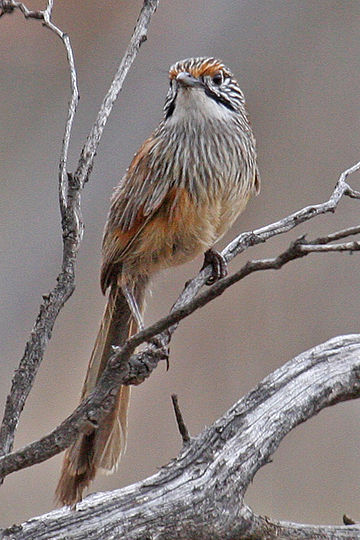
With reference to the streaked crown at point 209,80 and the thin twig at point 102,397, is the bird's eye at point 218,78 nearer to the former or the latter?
the streaked crown at point 209,80

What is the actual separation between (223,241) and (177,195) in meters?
2.13

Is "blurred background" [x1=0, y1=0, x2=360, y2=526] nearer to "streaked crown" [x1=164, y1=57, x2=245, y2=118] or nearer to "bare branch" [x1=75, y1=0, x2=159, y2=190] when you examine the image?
"streaked crown" [x1=164, y1=57, x2=245, y2=118]

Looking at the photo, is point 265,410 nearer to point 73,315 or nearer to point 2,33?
point 73,315

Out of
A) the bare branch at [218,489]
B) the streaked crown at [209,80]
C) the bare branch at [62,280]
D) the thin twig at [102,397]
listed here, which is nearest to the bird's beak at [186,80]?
the streaked crown at [209,80]

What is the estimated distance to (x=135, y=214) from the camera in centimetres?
252

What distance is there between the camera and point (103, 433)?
7.84 feet

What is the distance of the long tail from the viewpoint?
2158 mm

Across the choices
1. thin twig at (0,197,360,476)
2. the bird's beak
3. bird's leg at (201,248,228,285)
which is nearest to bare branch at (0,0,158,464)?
thin twig at (0,197,360,476)

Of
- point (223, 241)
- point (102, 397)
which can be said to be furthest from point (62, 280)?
point (223, 241)

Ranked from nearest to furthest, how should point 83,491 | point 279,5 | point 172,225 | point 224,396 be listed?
point 83,491 < point 172,225 < point 224,396 < point 279,5

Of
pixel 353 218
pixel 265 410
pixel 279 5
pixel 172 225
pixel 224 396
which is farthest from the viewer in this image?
pixel 279 5

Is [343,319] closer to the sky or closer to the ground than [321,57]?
closer to the ground

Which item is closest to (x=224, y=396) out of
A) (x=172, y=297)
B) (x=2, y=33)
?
(x=172, y=297)

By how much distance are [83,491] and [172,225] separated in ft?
2.37
